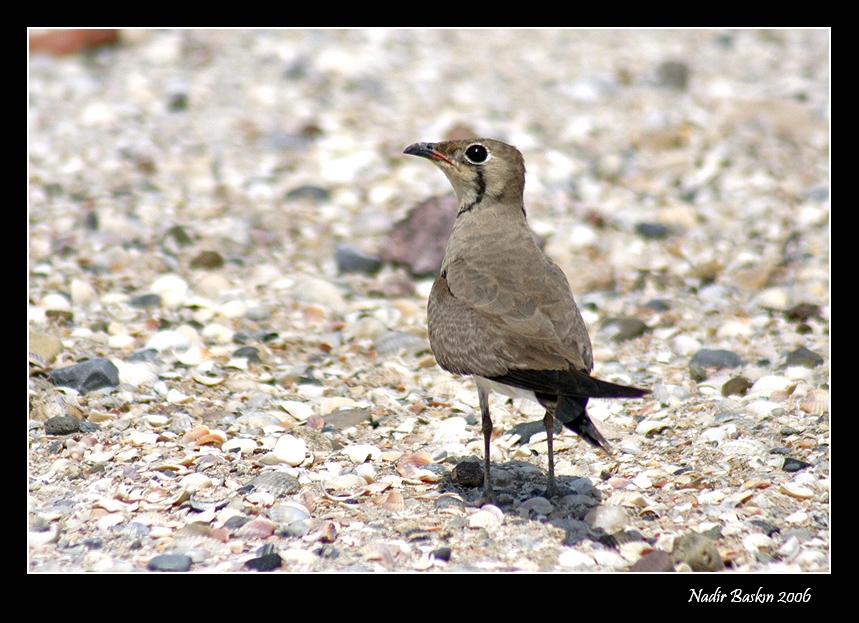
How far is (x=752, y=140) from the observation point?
37.3ft

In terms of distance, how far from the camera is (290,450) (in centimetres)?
571

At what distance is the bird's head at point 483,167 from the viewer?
6426 mm

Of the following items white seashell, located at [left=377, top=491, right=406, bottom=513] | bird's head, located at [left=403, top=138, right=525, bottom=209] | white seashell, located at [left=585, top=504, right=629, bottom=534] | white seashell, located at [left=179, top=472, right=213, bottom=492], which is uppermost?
bird's head, located at [left=403, top=138, right=525, bottom=209]

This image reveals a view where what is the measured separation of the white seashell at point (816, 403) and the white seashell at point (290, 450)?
3140 mm

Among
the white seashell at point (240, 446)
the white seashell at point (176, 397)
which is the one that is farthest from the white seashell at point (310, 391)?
the white seashell at point (240, 446)

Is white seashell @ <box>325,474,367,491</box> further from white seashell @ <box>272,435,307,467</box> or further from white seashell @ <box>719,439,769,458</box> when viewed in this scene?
white seashell @ <box>719,439,769,458</box>

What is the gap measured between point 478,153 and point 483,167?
0.10 meters

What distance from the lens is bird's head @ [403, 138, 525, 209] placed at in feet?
21.1

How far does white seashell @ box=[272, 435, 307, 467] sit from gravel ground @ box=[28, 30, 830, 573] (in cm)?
2

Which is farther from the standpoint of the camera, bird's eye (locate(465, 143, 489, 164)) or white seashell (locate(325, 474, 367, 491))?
bird's eye (locate(465, 143, 489, 164))

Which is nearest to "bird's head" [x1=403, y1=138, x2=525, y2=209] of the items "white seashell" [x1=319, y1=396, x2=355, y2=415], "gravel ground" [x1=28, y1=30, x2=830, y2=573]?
"gravel ground" [x1=28, y1=30, x2=830, y2=573]

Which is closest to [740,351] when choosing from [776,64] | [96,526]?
[96,526]

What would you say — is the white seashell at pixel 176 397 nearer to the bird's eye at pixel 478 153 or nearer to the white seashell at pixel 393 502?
the white seashell at pixel 393 502

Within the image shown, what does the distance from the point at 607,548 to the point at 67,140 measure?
8.33 m
